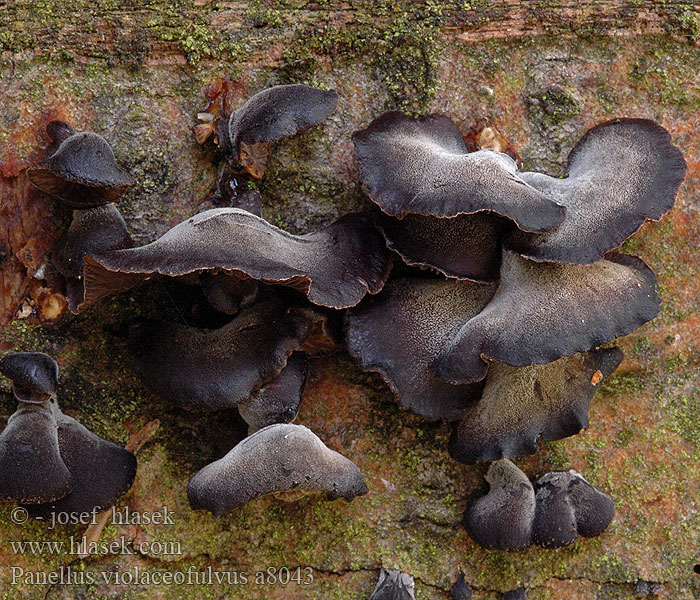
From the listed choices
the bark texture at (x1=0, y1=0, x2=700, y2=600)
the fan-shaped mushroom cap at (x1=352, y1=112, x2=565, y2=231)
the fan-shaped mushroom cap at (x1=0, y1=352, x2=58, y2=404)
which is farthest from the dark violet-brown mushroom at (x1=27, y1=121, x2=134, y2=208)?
the fan-shaped mushroom cap at (x1=352, y1=112, x2=565, y2=231)

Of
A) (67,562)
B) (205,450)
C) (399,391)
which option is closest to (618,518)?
(399,391)

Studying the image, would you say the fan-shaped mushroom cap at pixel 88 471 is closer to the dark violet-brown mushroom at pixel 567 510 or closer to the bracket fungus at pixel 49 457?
the bracket fungus at pixel 49 457

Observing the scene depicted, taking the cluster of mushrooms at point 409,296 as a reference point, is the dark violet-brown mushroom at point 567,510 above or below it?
below

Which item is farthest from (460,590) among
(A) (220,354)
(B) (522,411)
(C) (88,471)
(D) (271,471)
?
(C) (88,471)

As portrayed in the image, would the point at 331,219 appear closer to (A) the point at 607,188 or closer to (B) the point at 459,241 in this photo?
(B) the point at 459,241

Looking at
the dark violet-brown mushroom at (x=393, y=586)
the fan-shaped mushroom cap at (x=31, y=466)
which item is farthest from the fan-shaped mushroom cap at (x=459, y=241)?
the fan-shaped mushroom cap at (x=31, y=466)

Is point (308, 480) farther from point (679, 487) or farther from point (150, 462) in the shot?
point (679, 487)
